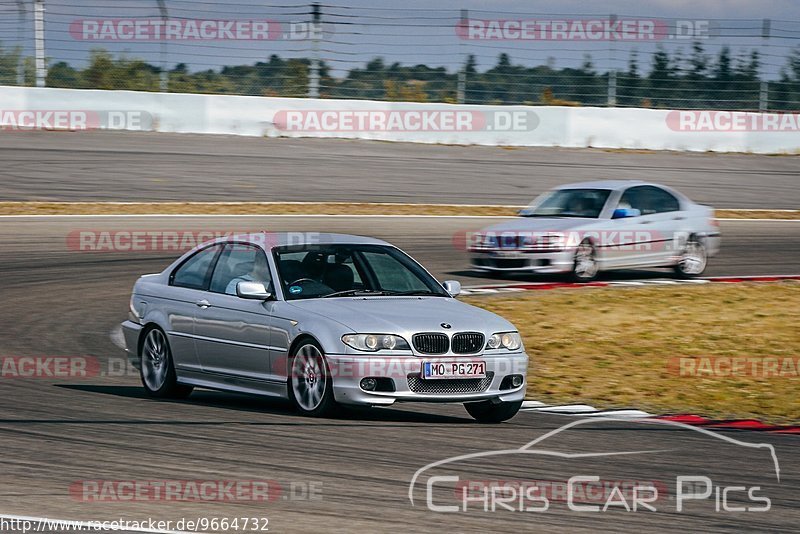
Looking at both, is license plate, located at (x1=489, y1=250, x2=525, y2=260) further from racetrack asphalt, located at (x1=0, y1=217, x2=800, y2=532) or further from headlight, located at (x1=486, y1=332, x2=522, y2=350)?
headlight, located at (x1=486, y1=332, x2=522, y2=350)

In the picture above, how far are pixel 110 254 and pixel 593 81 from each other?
15.6 meters

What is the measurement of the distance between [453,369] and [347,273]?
135cm

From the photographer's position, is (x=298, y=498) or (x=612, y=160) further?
(x=612, y=160)

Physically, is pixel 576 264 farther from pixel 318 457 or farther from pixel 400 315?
pixel 318 457

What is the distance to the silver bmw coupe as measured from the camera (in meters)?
8.52

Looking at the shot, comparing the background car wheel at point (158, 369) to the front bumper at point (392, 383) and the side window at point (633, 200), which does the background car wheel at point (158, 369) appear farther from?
the side window at point (633, 200)

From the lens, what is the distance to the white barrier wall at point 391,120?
30.2 metres

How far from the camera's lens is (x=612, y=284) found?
17109 millimetres

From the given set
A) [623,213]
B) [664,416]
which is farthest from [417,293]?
[623,213]

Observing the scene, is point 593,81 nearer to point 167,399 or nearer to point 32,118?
point 32,118

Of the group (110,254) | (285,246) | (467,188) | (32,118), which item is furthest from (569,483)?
(32,118)

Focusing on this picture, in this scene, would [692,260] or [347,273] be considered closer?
[347,273]

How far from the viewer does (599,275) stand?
60.2 feet

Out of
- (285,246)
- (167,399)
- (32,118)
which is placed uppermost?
(32,118)
